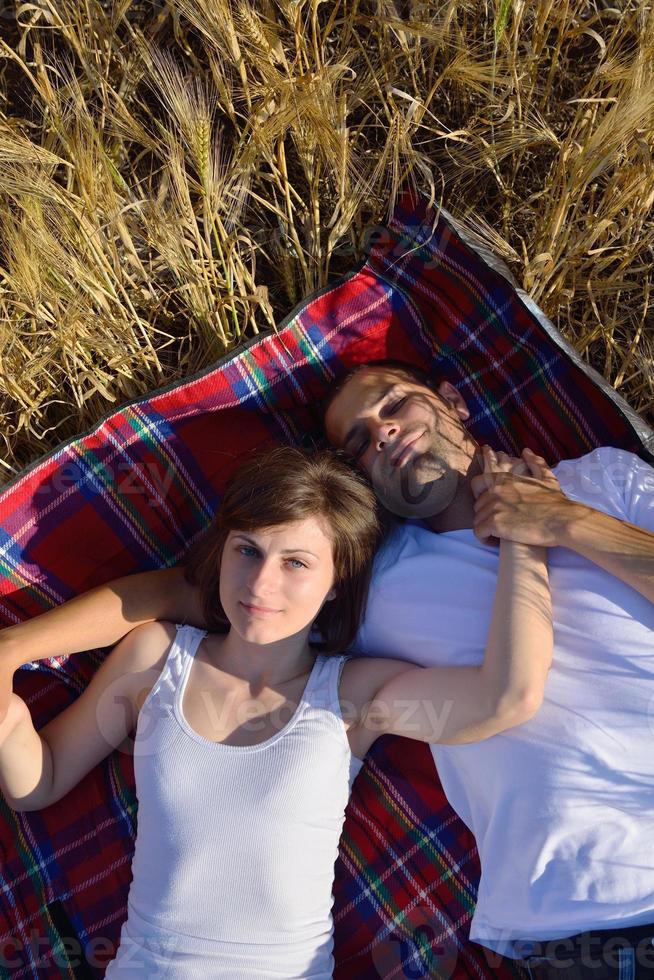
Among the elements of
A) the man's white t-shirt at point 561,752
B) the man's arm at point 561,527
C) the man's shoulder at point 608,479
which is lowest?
the man's white t-shirt at point 561,752

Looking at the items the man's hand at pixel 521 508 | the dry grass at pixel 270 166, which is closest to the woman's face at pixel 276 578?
the man's hand at pixel 521 508

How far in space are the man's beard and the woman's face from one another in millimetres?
259

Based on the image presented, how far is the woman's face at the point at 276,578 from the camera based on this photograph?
2100mm

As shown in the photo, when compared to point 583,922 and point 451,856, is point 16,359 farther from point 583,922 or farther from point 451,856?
point 583,922

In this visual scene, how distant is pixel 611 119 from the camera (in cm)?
214

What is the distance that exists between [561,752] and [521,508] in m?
0.64

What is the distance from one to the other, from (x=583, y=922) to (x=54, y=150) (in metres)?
2.72

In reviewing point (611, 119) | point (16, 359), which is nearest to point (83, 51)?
point (16, 359)

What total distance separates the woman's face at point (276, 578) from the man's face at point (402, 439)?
280 millimetres

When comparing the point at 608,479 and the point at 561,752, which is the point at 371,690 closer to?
the point at 561,752

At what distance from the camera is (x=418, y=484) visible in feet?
7.63

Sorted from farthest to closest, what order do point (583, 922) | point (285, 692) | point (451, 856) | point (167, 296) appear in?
point (167, 296)
point (451, 856)
point (285, 692)
point (583, 922)

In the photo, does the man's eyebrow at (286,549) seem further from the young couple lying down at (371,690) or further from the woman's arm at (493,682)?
the woman's arm at (493,682)

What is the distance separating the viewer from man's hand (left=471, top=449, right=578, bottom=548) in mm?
2219
